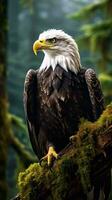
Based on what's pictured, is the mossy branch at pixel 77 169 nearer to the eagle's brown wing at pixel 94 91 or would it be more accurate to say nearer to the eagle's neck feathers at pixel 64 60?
the eagle's brown wing at pixel 94 91

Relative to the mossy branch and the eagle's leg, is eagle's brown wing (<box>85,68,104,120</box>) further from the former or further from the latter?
the mossy branch

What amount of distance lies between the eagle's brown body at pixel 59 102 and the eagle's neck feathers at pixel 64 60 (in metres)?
0.05

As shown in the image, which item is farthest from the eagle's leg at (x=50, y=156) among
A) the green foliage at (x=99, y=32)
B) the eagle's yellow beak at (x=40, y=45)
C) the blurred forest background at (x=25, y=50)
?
the green foliage at (x=99, y=32)

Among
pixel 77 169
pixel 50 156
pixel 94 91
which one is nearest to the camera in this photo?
pixel 77 169

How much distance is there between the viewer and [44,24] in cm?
4319

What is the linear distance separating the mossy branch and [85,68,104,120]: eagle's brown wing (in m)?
A: 1.03

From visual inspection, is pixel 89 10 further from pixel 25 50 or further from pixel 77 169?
pixel 25 50

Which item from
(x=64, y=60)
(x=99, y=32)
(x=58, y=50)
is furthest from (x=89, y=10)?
(x=64, y=60)

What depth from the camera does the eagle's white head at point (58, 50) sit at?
671cm

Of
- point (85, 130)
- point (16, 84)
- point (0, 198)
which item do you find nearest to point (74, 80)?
point (85, 130)

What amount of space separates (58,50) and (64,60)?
16 centimetres

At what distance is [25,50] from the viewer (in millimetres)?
39906

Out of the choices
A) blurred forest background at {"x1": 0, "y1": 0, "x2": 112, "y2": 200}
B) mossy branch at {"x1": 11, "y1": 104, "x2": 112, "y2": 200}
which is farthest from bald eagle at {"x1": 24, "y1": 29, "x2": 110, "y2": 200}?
blurred forest background at {"x1": 0, "y1": 0, "x2": 112, "y2": 200}

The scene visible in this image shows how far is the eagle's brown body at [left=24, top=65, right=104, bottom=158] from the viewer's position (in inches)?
257
